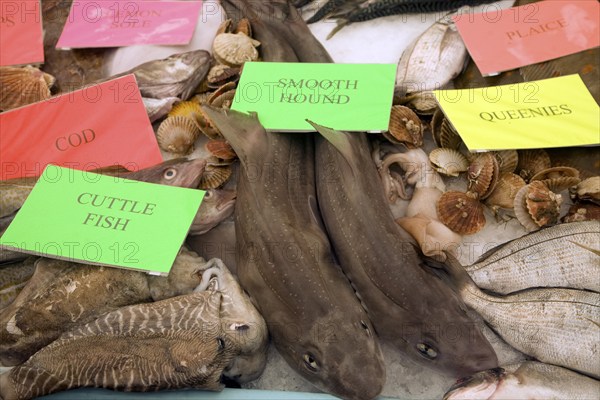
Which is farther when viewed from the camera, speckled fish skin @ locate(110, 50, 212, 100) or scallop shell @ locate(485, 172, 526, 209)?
speckled fish skin @ locate(110, 50, 212, 100)

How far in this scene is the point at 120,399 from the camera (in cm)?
126

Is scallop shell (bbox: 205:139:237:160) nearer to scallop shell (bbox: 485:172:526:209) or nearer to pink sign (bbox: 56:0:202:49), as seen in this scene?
pink sign (bbox: 56:0:202:49)

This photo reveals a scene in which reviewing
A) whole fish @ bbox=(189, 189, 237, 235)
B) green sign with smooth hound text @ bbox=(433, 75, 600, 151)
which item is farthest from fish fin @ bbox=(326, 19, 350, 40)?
whole fish @ bbox=(189, 189, 237, 235)

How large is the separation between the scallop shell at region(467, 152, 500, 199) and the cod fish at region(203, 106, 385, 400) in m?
0.47

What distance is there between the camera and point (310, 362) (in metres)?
1.27

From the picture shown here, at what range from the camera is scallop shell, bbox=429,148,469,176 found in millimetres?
1683

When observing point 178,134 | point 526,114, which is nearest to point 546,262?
point 526,114

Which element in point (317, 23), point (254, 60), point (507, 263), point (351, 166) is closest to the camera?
point (507, 263)

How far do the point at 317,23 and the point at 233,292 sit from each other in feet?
4.47

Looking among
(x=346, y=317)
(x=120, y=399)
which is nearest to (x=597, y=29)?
(x=346, y=317)

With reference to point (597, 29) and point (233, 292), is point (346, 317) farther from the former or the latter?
point (597, 29)

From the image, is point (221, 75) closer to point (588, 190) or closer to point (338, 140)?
→ point (338, 140)

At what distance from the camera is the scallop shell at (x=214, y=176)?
69.8 inches

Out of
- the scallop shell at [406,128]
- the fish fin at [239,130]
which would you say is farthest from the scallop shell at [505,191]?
the fish fin at [239,130]
